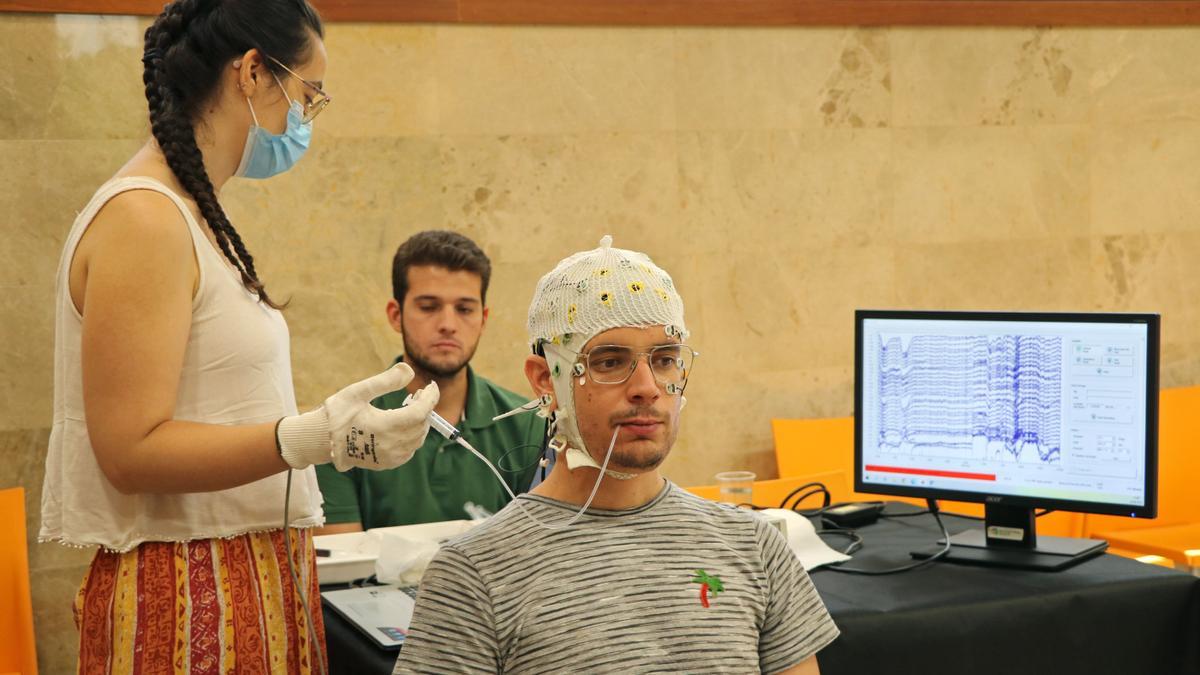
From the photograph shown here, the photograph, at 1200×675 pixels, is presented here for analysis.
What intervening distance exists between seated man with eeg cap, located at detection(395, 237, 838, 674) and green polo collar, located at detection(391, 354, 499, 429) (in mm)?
1197

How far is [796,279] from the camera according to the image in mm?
4723

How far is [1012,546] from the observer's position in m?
2.64

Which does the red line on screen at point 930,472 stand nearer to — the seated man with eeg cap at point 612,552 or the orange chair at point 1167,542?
the seated man with eeg cap at point 612,552

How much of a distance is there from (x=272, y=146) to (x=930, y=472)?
1625 millimetres

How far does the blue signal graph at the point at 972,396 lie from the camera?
263 centimetres

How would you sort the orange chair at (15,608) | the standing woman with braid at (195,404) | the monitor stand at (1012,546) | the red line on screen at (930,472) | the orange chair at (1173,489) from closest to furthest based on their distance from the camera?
the standing woman with braid at (195,404)
the monitor stand at (1012,546)
the red line on screen at (930,472)
the orange chair at (15,608)
the orange chair at (1173,489)

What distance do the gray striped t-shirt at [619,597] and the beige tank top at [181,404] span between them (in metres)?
0.36

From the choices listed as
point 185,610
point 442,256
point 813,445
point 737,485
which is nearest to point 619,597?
point 185,610

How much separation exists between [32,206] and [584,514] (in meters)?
2.66

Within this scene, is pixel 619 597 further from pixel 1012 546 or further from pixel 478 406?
pixel 478 406

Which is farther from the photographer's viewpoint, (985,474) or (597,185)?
(597,185)

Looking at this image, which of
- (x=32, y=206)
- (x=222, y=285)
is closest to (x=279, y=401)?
(x=222, y=285)

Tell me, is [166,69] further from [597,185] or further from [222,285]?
[597,185]

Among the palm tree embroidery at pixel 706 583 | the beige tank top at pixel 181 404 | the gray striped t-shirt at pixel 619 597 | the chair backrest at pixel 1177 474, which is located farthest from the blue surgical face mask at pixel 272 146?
the chair backrest at pixel 1177 474
